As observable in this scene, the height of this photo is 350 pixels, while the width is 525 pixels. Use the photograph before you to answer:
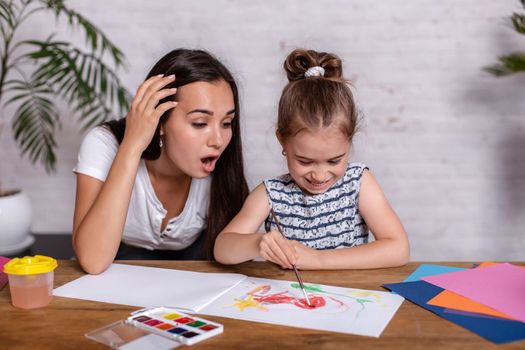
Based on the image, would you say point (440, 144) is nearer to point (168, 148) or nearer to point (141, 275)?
point (168, 148)

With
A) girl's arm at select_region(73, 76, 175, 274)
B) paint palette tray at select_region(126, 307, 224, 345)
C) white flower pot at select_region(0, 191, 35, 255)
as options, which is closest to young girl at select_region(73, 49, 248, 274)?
girl's arm at select_region(73, 76, 175, 274)

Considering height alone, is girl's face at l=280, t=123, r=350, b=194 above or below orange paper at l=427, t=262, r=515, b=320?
above

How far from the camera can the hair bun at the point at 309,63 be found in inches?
58.4

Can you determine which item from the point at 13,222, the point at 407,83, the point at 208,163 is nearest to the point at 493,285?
the point at 208,163

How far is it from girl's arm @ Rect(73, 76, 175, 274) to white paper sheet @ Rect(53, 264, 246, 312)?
0.07 m

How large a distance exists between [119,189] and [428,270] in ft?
2.44

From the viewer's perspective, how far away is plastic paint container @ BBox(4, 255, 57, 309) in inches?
42.6

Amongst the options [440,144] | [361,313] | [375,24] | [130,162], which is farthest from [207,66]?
[440,144]

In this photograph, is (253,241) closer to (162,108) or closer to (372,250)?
(372,250)

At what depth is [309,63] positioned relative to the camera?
1.49 metres

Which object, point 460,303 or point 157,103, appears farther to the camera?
point 157,103

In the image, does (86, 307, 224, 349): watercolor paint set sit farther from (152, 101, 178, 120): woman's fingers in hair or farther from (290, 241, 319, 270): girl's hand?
(152, 101, 178, 120): woman's fingers in hair

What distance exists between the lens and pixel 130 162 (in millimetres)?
1471

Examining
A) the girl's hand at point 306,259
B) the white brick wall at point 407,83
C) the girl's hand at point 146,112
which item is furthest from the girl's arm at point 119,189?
the white brick wall at point 407,83
